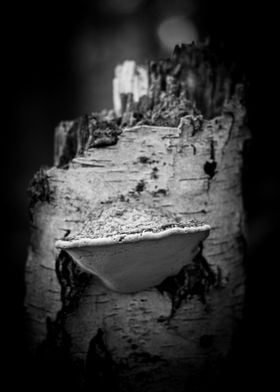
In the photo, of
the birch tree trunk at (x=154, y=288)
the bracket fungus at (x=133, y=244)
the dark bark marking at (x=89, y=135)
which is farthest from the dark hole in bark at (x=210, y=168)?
the dark bark marking at (x=89, y=135)

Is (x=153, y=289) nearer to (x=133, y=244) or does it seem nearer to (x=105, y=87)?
(x=133, y=244)

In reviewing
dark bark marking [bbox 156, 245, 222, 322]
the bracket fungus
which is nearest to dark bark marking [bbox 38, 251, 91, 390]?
the bracket fungus

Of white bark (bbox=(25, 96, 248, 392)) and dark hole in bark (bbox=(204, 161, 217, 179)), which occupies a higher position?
dark hole in bark (bbox=(204, 161, 217, 179))

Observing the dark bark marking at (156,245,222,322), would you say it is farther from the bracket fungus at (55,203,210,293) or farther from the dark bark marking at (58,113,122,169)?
the dark bark marking at (58,113,122,169)

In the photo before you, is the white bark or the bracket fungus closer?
the bracket fungus

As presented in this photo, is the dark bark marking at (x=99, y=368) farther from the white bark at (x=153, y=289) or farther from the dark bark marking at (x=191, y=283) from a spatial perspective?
the dark bark marking at (x=191, y=283)

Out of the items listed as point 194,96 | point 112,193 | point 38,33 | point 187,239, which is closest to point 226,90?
Result: point 194,96

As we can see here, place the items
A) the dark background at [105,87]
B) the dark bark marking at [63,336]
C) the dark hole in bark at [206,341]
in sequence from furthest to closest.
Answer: the dark background at [105,87], the dark hole in bark at [206,341], the dark bark marking at [63,336]
